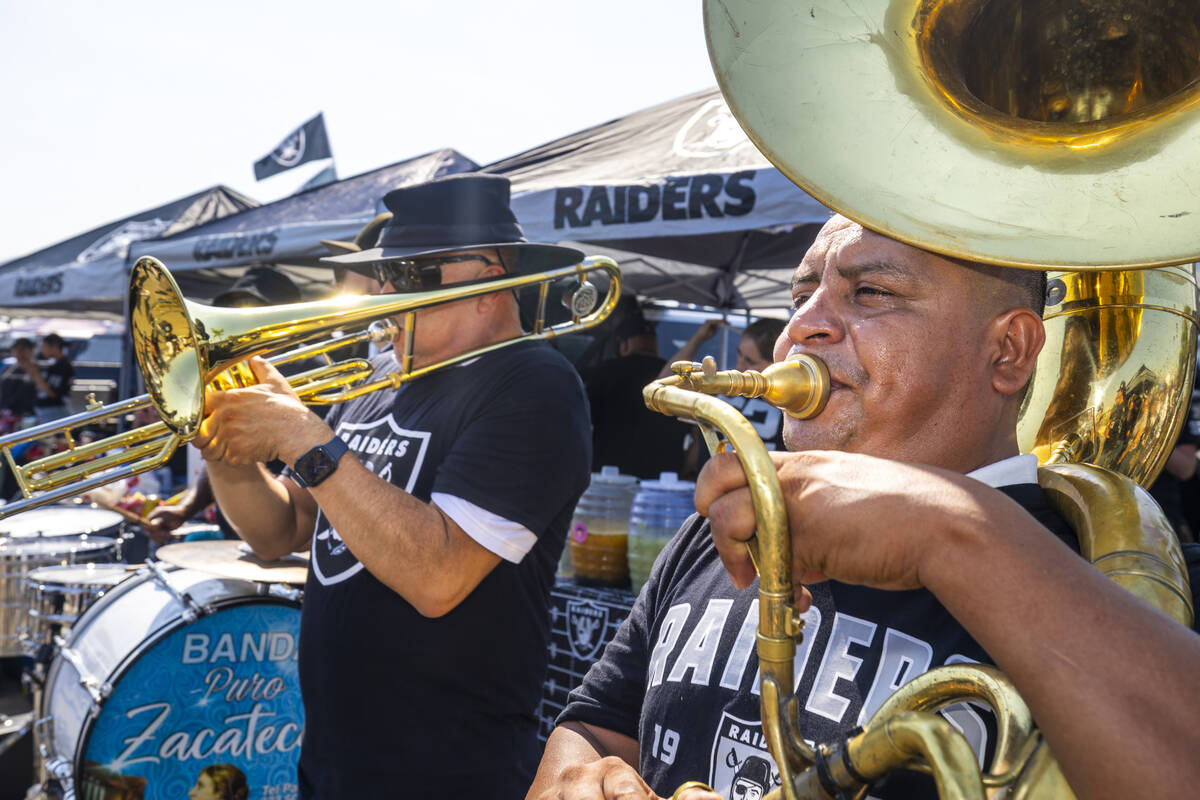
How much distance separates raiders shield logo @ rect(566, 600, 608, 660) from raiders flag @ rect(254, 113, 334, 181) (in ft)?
26.0

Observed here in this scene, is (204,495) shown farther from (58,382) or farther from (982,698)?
(58,382)

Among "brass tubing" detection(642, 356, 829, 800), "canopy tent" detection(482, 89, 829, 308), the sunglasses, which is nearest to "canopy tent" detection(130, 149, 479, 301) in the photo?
"canopy tent" detection(482, 89, 829, 308)

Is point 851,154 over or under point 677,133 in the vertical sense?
under

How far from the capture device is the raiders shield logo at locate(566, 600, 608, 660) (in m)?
3.31

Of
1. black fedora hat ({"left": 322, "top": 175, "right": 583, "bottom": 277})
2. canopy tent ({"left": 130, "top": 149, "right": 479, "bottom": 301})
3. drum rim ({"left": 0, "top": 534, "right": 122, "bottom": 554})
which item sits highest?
canopy tent ({"left": 130, "top": 149, "right": 479, "bottom": 301})

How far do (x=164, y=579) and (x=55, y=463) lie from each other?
0.98m

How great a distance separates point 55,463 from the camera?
2.30 m

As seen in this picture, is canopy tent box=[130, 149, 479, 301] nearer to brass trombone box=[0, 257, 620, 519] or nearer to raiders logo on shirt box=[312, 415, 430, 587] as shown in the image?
brass trombone box=[0, 257, 620, 519]

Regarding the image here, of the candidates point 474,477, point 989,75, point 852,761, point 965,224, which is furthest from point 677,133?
point 852,761

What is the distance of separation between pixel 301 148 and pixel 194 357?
876 cm

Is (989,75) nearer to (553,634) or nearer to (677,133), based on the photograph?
(553,634)

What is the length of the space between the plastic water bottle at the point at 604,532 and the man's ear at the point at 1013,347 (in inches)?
87.0

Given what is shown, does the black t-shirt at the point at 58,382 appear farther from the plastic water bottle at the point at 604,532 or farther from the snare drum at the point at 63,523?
the plastic water bottle at the point at 604,532

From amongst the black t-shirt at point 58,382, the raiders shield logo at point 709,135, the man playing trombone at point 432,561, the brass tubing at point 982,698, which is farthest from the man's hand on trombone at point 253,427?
the black t-shirt at point 58,382
